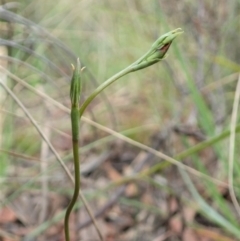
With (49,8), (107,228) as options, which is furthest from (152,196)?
(49,8)

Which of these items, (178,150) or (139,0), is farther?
(139,0)

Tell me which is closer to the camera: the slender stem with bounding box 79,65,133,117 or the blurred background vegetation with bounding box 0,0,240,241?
the slender stem with bounding box 79,65,133,117

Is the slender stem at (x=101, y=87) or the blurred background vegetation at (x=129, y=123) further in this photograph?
the blurred background vegetation at (x=129, y=123)

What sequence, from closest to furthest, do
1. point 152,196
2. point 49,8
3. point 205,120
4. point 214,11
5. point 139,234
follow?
point 205,120 < point 139,234 < point 152,196 < point 214,11 < point 49,8

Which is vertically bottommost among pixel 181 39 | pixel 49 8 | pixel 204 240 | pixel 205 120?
pixel 204 240

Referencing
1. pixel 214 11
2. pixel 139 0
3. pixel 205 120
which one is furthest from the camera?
pixel 139 0

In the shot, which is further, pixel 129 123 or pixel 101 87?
pixel 129 123

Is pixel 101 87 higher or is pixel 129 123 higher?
pixel 101 87

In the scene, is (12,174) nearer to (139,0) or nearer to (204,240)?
(204,240)
